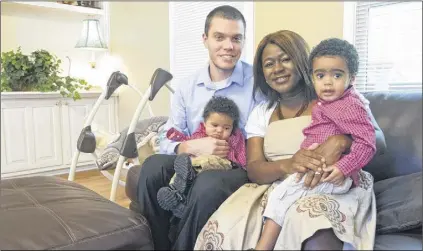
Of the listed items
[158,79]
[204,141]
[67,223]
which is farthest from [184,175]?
[158,79]

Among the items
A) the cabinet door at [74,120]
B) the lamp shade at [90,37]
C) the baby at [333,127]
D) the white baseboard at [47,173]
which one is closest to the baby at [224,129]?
the baby at [333,127]

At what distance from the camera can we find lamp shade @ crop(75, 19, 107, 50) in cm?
304

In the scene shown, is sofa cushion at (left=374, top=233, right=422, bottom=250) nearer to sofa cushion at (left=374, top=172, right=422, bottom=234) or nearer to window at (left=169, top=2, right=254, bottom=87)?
sofa cushion at (left=374, top=172, right=422, bottom=234)

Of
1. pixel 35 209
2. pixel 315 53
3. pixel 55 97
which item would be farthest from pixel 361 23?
pixel 55 97

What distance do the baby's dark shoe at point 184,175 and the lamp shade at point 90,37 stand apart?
7.48 feet

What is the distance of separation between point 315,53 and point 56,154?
2543mm

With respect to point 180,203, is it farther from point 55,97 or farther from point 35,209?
point 55,97

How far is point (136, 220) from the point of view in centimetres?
106

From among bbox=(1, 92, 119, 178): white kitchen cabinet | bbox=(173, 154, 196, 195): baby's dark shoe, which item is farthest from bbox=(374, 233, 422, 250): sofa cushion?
bbox=(1, 92, 119, 178): white kitchen cabinet

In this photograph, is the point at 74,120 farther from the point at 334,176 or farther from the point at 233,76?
the point at 334,176

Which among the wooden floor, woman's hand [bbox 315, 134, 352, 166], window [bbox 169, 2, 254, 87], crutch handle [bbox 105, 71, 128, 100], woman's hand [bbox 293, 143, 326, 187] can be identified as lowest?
the wooden floor

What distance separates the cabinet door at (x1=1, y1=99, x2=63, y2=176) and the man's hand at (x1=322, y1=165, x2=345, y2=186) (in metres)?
2.53

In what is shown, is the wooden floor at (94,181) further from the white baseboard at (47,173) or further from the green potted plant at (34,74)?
the green potted plant at (34,74)

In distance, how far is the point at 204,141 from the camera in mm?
1180
